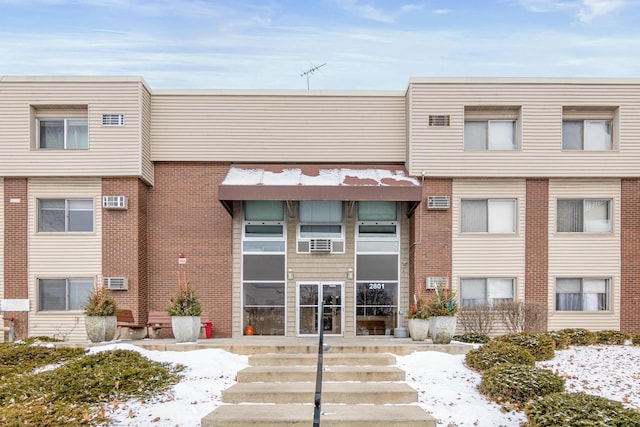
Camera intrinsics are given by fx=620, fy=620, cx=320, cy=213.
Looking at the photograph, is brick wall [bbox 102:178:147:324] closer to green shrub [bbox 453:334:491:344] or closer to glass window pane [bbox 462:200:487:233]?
green shrub [bbox 453:334:491:344]

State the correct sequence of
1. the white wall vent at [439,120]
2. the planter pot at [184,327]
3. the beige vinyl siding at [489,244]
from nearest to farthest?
the planter pot at [184,327], the white wall vent at [439,120], the beige vinyl siding at [489,244]

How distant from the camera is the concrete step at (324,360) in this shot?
37.2ft

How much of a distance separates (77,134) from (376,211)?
29.5 feet

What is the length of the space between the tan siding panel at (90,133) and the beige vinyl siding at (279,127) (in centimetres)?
96

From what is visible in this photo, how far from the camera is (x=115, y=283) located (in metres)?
17.2

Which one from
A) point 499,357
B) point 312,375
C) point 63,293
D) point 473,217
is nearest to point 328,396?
point 312,375

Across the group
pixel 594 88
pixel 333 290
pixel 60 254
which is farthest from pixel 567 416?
pixel 60 254

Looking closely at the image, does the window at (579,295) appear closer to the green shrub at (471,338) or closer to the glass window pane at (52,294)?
the green shrub at (471,338)

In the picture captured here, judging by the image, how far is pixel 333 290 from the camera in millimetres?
18203

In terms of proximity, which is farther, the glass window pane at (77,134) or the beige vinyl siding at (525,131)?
the glass window pane at (77,134)

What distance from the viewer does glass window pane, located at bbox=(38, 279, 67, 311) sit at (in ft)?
57.7

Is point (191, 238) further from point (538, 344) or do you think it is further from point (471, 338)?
point (538, 344)

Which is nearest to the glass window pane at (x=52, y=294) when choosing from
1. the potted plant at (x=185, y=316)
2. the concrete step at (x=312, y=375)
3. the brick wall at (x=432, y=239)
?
the potted plant at (x=185, y=316)

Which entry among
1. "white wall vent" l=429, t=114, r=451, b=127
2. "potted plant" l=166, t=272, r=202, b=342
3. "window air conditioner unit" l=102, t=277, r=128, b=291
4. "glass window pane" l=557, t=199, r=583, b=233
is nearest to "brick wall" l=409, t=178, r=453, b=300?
"white wall vent" l=429, t=114, r=451, b=127
